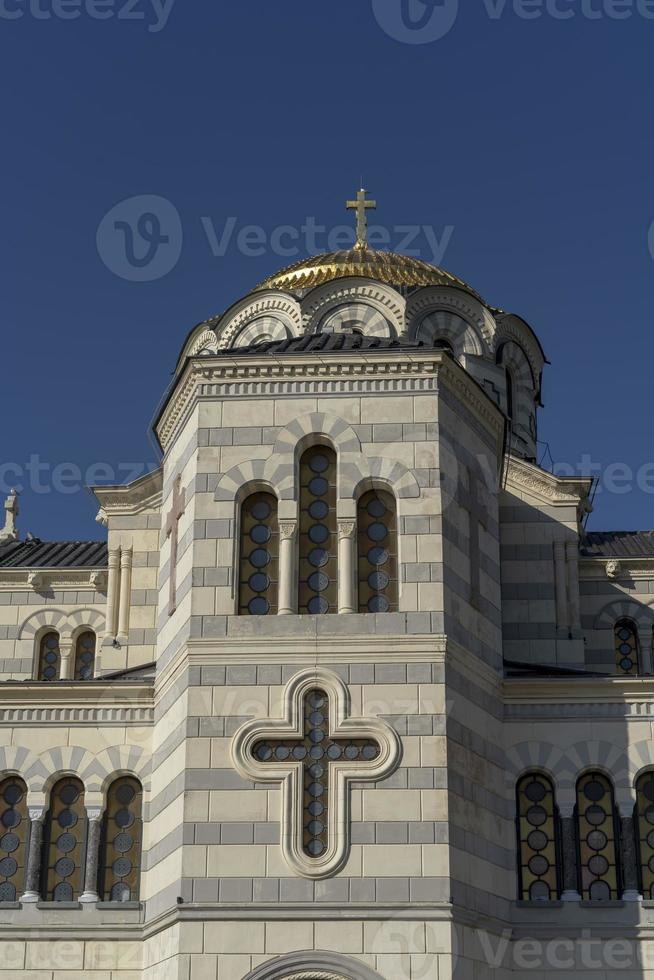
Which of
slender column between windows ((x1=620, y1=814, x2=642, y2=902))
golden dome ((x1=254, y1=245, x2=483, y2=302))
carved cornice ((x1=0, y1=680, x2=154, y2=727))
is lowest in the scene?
slender column between windows ((x1=620, y1=814, x2=642, y2=902))

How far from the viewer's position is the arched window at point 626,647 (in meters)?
27.1

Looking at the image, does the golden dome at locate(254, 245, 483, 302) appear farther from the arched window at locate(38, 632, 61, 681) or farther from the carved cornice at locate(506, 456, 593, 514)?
the arched window at locate(38, 632, 61, 681)

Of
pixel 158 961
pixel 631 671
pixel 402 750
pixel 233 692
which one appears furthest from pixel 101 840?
pixel 631 671

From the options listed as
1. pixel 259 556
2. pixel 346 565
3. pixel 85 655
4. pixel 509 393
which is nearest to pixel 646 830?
pixel 346 565

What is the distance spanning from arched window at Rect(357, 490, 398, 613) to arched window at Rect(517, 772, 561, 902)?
3.96 meters

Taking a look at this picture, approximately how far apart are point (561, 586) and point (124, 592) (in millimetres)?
7816

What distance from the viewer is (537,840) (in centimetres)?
2148

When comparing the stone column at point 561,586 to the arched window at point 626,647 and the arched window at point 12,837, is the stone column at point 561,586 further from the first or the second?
the arched window at point 12,837

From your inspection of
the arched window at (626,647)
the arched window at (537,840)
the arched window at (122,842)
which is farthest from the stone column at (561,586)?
the arched window at (122,842)

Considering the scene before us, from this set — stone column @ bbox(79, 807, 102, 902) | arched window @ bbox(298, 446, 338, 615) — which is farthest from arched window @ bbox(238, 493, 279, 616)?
stone column @ bbox(79, 807, 102, 902)

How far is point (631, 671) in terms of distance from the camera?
2709cm

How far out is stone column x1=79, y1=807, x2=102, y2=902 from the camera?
2152 cm

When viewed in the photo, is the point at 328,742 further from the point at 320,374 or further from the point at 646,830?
the point at 646,830

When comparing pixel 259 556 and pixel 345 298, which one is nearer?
pixel 259 556
